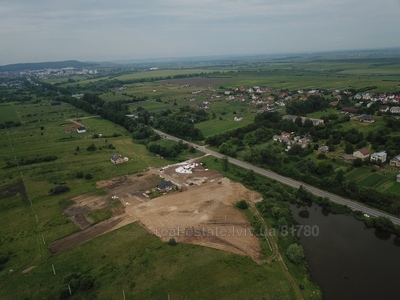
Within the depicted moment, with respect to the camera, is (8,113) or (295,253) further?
(8,113)

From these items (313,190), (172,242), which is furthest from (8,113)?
(313,190)

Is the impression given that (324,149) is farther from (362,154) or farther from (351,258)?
(351,258)

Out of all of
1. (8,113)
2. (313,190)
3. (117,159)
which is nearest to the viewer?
(313,190)

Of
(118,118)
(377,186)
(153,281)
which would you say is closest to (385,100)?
(377,186)

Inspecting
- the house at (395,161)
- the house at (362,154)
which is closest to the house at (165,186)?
the house at (362,154)

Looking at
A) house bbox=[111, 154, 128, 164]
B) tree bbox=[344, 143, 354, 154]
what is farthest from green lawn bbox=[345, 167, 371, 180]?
house bbox=[111, 154, 128, 164]

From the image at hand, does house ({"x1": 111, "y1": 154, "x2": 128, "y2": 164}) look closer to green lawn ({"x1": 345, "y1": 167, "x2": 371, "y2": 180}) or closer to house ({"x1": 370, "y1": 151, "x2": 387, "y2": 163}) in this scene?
green lawn ({"x1": 345, "y1": 167, "x2": 371, "y2": 180})
